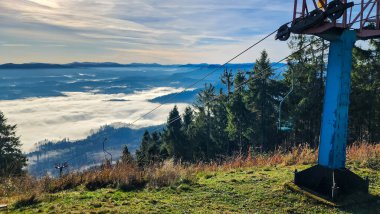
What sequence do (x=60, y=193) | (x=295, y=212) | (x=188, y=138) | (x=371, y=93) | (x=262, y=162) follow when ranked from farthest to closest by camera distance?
(x=188, y=138) → (x=371, y=93) → (x=262, y=162) → (x=60, y=193) → (x=295, y=212)

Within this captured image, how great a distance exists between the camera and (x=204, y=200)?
21.2 ft

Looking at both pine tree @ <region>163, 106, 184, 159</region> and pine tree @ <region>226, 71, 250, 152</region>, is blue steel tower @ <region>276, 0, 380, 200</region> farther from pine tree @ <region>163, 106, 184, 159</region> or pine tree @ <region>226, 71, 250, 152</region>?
pine tree @ <region>163, 106, 184, 159</region>

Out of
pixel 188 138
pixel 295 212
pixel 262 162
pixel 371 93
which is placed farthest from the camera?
pixel 188 138

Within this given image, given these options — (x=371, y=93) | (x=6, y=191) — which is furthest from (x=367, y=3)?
(x=371, y=93)

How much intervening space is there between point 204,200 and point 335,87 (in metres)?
3.14

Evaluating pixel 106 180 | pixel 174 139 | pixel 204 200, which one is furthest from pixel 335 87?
pixel 174 139

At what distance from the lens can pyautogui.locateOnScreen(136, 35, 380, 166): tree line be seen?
32.2 m

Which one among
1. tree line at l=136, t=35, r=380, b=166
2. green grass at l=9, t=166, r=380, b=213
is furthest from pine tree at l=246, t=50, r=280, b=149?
green grass at l=9, t=166, r=380, b=213

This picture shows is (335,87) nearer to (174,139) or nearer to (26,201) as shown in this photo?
(26,201)

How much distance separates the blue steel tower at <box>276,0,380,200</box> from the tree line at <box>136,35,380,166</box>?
11.2 meters

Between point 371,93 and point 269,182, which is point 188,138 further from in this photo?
point 269,182

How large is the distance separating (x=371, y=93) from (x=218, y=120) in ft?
87.2

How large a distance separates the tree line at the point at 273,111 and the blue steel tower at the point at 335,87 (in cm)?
1116

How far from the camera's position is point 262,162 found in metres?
9.91
